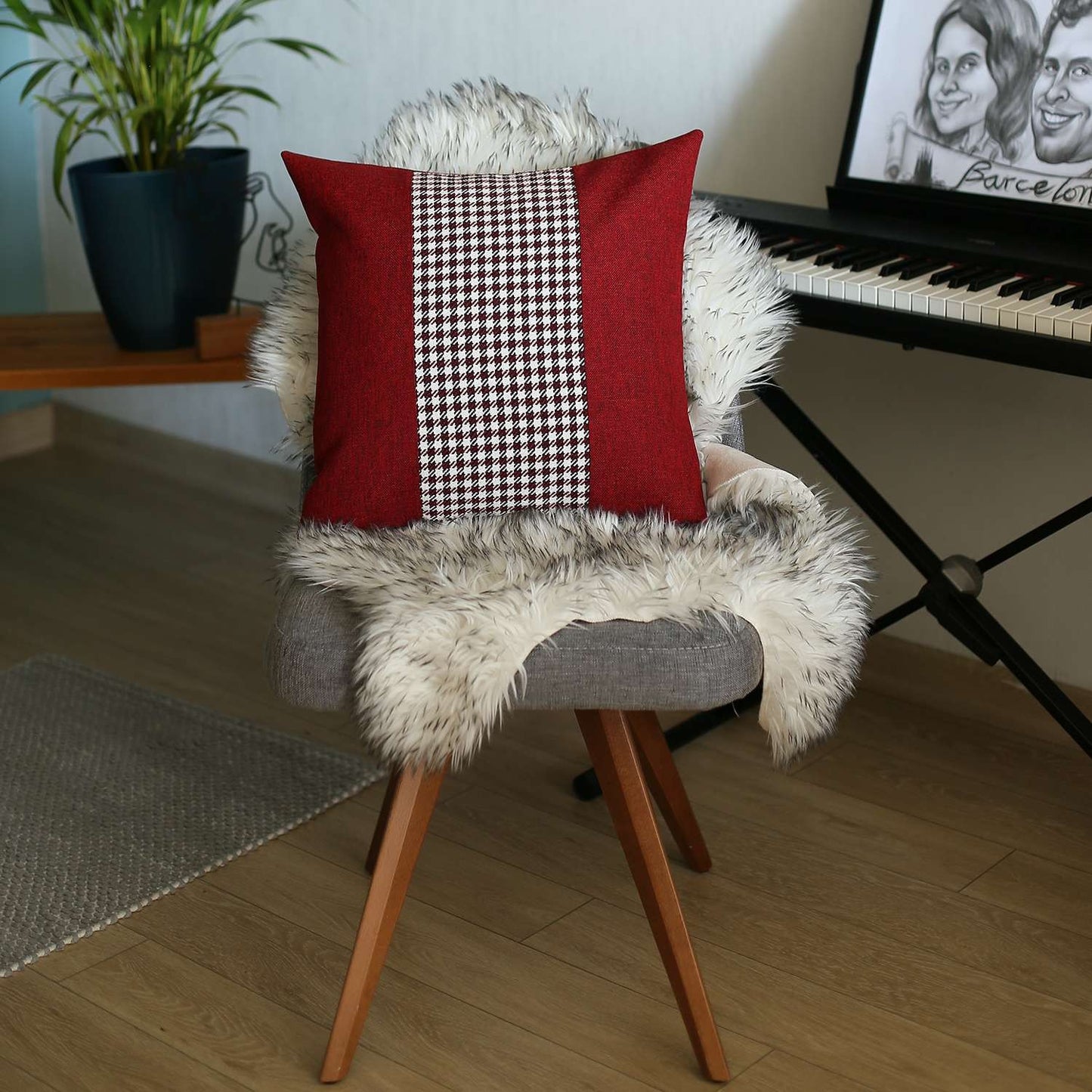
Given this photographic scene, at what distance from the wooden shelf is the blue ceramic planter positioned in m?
0.06

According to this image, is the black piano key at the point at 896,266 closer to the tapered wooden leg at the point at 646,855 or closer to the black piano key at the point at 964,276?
the black piano key at the point at 964,276

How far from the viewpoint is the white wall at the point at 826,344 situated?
2.06m

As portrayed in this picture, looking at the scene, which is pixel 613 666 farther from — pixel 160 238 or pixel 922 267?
pixel 160 238

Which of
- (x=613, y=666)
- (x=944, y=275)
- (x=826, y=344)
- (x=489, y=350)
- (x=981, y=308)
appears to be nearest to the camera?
(x=613, y=666)

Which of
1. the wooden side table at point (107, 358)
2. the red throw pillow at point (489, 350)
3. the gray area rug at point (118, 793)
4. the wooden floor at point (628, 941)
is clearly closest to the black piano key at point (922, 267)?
the red throw pillow at point (489, 350)

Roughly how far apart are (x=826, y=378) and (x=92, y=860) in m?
1.26

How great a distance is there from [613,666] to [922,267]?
725 mm

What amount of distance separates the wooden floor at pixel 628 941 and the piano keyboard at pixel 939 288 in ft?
2.21

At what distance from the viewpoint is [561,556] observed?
4.46ft

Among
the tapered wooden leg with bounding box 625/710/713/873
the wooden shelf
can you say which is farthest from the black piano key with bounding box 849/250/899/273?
the wooden shelf

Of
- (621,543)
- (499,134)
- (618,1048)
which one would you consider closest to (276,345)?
(499,134)

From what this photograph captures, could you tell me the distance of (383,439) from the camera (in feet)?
4.78

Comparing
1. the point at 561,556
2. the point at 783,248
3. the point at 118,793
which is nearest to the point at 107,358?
the point at 118,793

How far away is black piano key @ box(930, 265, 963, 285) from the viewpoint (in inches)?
65.0
